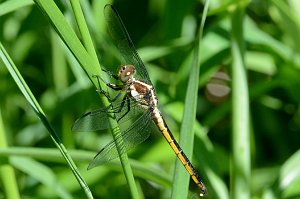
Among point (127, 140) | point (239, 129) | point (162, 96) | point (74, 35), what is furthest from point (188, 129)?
point (162, 96)

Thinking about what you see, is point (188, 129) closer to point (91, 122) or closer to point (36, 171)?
point (91, 122)

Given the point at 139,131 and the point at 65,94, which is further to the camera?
the point at 65,94

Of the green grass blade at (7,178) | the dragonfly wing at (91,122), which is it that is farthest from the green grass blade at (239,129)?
the green grass blade at (7,178)

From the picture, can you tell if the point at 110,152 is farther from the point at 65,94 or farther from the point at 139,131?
the point at 65,94

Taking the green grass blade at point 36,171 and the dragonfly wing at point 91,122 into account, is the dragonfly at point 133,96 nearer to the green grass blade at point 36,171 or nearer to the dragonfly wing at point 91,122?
the dragonfly wing at point 91,122

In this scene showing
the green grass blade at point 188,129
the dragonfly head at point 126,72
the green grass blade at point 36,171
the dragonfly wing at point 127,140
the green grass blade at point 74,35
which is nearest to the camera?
the green grass blade at point 74,35

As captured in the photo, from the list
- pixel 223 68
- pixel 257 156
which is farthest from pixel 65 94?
pixel 257 156
